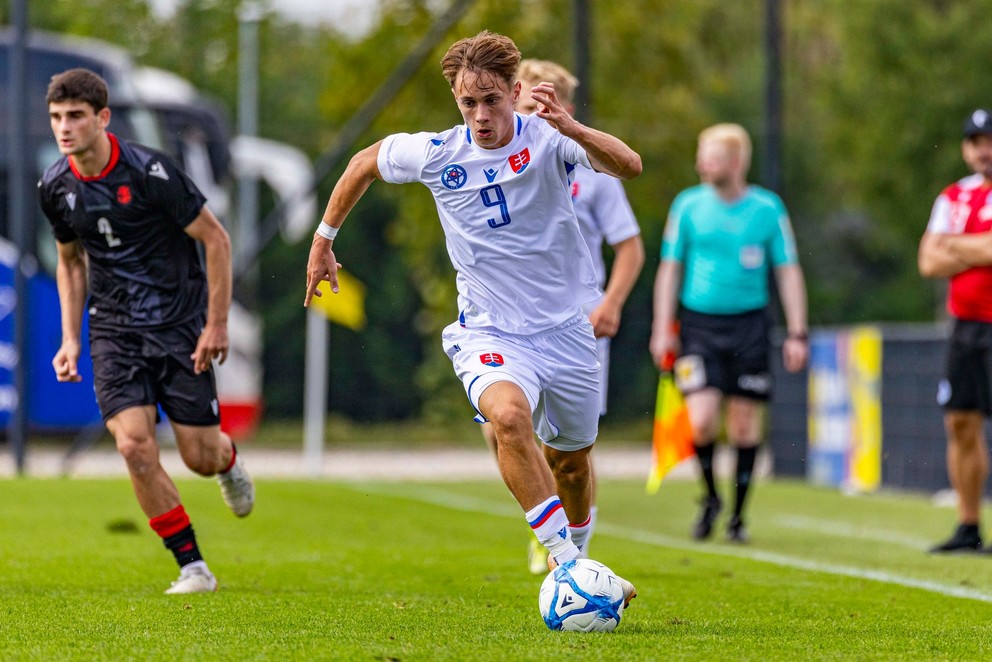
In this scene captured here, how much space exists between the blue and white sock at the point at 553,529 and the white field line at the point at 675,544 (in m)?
1.99

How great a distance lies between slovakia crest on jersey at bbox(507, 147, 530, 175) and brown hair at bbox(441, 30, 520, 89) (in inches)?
9.9

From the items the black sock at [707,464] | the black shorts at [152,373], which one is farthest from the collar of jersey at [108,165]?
the black sock at [707,464]

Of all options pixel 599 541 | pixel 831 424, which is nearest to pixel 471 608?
pixel 599 541

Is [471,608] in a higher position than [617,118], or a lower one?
lower

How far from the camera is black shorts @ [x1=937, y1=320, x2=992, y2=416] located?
8.64 metres

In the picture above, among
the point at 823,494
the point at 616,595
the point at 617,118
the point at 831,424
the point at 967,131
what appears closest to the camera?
the point at 616,595

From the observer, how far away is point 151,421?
6.43 metres

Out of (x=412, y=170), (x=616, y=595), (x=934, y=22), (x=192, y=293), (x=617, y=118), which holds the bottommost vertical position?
(x=616, y=595)

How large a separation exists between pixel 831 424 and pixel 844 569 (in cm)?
787

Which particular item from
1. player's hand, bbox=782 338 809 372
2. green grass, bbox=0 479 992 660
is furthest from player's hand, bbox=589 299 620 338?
player's hand, bbox=782 338 809 372

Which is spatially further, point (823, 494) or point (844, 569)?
point (823, 494)

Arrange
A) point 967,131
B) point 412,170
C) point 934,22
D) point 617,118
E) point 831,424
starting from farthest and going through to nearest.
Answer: point 934,22 → point 617,118 → point 831,424 → point 967,131 → point 412,170

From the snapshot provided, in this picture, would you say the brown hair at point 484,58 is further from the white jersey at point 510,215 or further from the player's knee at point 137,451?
the player's knee at point 137,451

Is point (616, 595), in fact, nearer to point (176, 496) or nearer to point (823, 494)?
point (176, 496)
